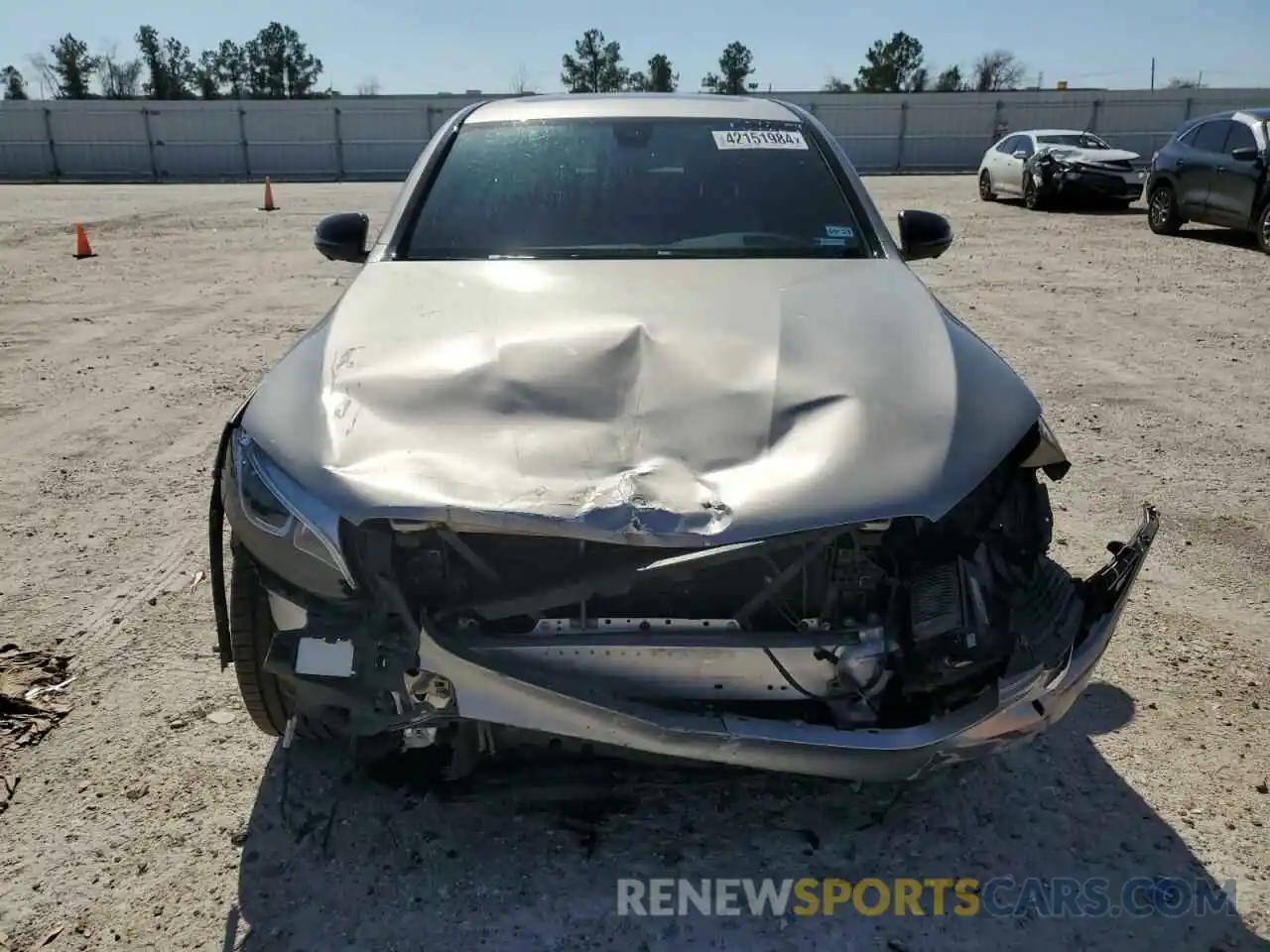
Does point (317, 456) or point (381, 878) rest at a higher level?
point (317, 456)

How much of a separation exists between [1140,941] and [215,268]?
12132 millimetres

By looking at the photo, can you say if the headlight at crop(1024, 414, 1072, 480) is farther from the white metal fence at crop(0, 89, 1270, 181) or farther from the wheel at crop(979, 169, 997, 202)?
the white metal fence at crop(0, 89, 1270, 181)

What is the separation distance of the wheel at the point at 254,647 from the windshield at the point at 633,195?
1.37m

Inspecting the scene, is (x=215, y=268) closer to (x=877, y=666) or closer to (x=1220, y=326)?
(x=1220, y=326)

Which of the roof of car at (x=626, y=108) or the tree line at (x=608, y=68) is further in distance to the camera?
the tree line at (x=608, y=68)

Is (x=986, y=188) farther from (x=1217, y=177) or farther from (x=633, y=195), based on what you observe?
(x=633, y=195)

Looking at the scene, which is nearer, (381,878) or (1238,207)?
(381,878)

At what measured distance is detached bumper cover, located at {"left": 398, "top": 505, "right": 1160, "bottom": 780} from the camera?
204cm

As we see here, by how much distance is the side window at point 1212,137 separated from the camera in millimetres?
12633

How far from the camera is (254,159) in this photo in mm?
33344

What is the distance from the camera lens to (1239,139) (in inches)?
484

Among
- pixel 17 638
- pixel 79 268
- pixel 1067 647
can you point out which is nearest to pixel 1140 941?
pixel 1067 647

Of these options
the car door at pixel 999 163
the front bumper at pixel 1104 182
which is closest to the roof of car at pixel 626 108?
the front bumper at pixel 1104 182

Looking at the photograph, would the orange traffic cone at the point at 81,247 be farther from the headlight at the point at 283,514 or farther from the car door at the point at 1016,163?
the car door at the point at 1016,163
